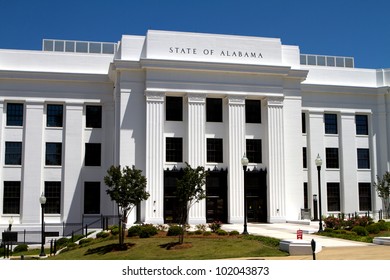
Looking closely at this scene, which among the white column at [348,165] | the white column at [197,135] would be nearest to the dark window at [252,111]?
the white column at [197,135]

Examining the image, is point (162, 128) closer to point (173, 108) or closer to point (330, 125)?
point (173, 108)

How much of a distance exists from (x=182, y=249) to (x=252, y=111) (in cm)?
2067

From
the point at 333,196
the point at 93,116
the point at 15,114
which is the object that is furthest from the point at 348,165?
the point at 15,114

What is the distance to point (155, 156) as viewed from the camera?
4066 centimetres

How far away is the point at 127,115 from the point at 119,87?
248 centimetres

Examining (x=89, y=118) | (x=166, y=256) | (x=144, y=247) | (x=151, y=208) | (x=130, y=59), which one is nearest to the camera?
(x=166, y=256)

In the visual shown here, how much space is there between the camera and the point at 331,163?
48.6 meters

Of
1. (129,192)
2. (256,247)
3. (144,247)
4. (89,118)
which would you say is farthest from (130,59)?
(256,247)

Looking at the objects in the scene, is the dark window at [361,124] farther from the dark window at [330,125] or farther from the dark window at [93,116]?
the dark window at [93,116]

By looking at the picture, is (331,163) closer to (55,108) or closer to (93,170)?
(93,170)

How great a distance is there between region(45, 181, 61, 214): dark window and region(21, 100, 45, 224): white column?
1.93ft

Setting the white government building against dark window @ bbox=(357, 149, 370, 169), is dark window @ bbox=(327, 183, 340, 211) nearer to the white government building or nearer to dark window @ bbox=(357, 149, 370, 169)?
the white government building

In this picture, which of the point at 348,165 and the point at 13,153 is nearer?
the point at 13,153

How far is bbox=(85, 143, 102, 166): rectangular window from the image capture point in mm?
45000
